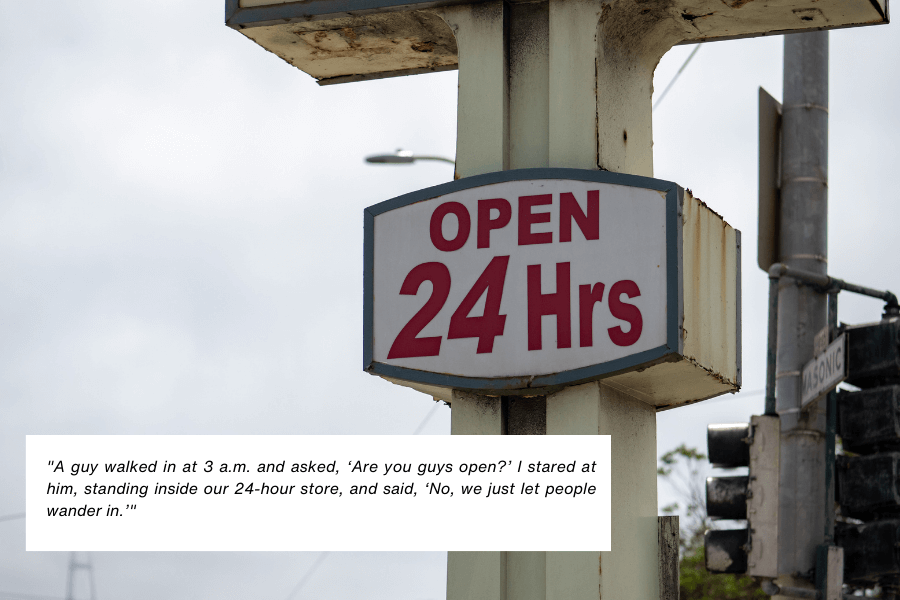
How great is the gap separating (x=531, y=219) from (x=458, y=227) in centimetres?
32

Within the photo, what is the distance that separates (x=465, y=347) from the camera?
5.30 meters

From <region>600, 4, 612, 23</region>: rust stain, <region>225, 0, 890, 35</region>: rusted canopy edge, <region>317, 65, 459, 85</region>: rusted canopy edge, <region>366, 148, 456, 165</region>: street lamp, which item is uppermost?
<region>366, 148, 456, 165</region>: street lamp

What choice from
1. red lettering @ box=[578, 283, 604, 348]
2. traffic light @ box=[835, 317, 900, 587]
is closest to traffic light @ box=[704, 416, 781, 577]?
traffic light @ box=[835, 317, 900, 587]

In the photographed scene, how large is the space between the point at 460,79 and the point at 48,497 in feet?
8.49

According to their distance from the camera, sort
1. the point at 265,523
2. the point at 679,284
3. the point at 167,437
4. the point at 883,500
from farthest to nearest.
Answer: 1. the point at 883,500
2. the point at 167,437
3. the point at 265,523
4. the point at 679,284

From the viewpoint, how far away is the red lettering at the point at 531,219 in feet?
17.3

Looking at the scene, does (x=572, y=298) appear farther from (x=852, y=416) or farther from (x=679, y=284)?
(x=852, y=416)

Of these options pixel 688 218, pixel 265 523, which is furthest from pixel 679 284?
pixel 265 523

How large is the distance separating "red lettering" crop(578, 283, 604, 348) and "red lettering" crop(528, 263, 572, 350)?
46 mm

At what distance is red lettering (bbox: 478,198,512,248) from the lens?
5.34 meters

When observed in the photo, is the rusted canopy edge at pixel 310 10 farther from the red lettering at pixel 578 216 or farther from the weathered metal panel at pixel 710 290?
the weathered metal panel at pixel 710 290

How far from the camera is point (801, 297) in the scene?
8.38 metres

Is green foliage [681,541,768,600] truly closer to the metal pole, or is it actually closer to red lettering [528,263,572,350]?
the metal pole

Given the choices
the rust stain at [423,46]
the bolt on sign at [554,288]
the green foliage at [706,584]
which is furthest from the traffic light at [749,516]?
the green foliage at [706,584]
